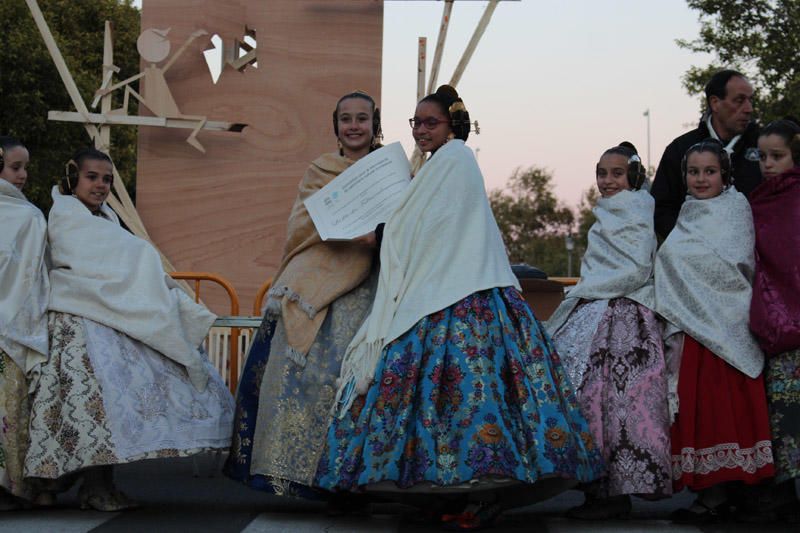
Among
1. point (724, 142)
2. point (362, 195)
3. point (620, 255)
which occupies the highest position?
point (724, 142)

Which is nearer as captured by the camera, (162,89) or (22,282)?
(22,282)

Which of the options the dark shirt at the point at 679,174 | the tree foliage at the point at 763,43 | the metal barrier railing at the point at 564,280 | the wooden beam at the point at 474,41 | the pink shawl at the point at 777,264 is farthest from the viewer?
the tree foliage at the point at 763,43

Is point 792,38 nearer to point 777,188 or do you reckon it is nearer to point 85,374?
point 777,188

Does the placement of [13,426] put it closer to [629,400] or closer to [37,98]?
[629,400]

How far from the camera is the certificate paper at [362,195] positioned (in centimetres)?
578

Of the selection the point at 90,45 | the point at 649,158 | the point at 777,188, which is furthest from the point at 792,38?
the point at 649,158

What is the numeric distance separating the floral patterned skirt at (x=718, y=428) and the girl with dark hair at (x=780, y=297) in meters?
0.07

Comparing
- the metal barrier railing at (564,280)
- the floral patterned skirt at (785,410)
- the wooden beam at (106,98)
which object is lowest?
the floral patterned skirt at (785,410)

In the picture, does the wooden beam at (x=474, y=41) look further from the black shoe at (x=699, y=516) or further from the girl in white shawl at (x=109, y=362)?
the black shoe at (x=699, y=516)

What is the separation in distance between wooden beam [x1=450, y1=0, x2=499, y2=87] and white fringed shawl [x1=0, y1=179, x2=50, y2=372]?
5.72 metres

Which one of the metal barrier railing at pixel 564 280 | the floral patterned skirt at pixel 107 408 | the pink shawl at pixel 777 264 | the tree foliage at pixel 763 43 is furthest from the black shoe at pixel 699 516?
the tree foliage at pixel 763 43

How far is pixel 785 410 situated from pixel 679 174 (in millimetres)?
1570

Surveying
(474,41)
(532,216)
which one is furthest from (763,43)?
(532,216)

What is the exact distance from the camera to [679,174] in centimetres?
649
